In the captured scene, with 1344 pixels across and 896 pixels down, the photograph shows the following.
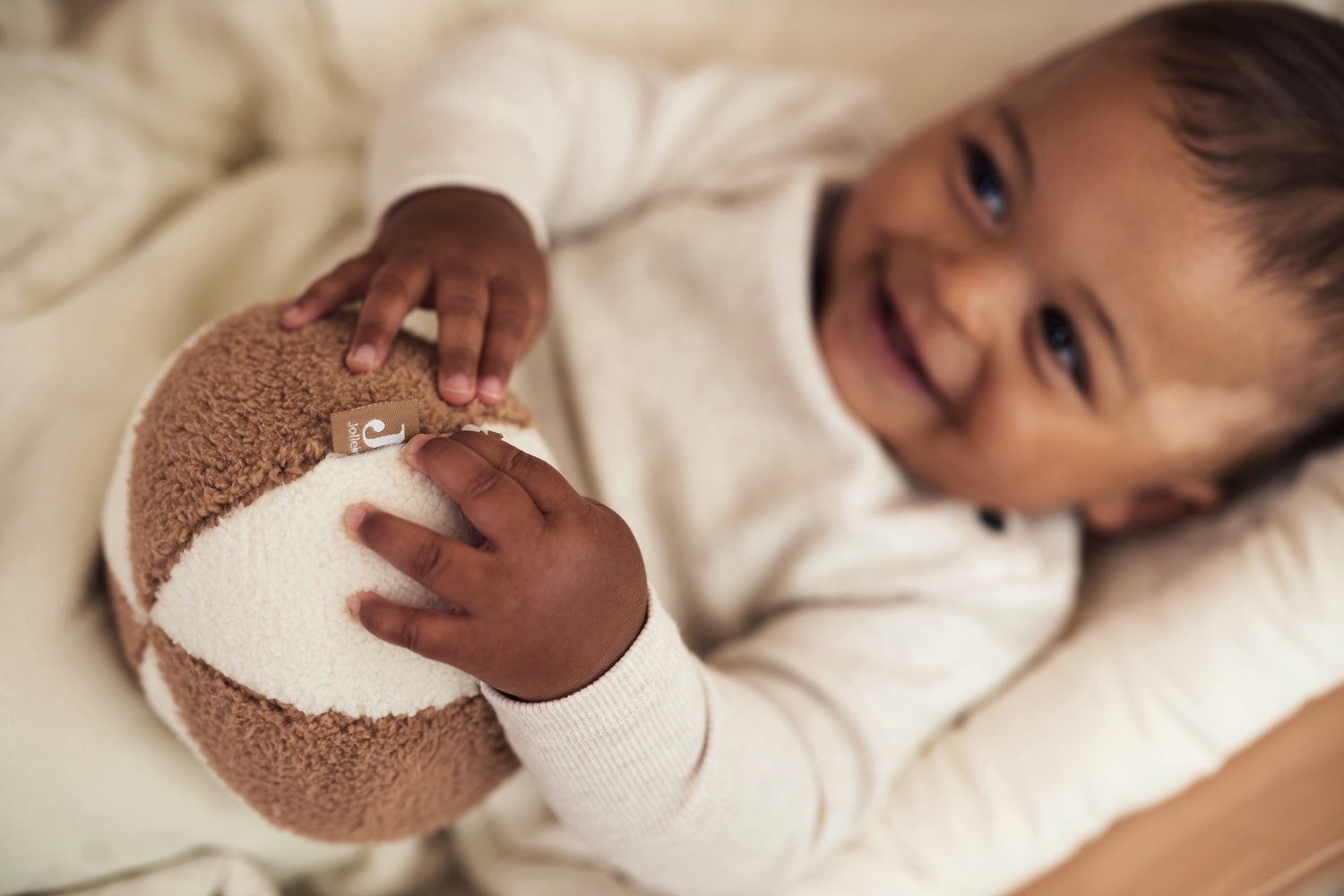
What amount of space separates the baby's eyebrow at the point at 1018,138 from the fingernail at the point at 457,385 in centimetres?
57

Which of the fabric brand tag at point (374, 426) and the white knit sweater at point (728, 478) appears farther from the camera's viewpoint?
the white knit sweater at point (728, 478)

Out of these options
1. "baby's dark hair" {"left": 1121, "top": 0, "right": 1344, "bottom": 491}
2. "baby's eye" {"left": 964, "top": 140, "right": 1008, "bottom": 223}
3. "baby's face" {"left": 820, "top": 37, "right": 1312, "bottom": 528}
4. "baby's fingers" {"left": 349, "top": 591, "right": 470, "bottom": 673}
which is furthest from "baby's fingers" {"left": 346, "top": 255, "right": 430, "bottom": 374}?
"baby's dark hair" {"left": 1121, "top": 0, "right": 1344, "bottom": 491}

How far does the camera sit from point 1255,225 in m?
0.69

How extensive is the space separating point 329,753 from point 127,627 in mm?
181

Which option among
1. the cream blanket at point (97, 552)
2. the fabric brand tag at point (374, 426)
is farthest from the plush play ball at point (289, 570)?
the cream blanket at point (97, 552)

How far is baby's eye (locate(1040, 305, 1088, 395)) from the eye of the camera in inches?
30.0

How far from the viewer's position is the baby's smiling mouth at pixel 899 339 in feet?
2.65

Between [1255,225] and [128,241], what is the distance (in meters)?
0.97

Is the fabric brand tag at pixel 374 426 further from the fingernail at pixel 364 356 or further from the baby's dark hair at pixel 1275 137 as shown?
the baby's dark hair at pixel 1275 137

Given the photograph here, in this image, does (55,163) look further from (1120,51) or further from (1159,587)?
Result: (1159,587)

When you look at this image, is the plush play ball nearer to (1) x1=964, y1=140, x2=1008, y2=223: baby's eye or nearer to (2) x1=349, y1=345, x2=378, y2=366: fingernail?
(2) x1=349, y1=345, x2=378, y2=366: fingernail

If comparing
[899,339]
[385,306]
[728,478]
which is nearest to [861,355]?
[899,339]

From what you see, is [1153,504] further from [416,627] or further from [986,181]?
[416,627]

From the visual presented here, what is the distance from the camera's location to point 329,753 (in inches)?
17.2
